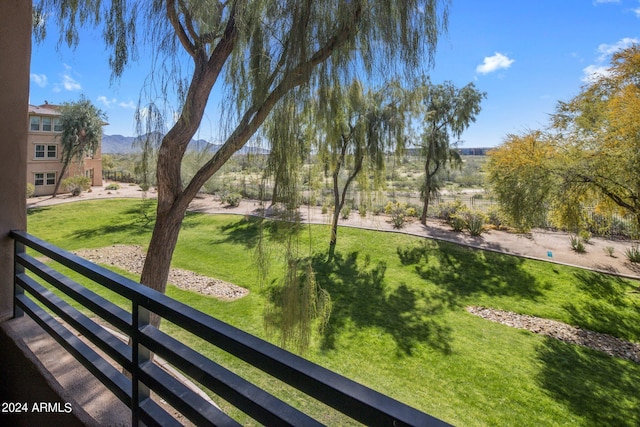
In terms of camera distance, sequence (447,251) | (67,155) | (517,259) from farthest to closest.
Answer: (67,155) → (447,251) → (517,259)

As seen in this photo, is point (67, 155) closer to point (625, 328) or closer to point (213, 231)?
point (213, 231)

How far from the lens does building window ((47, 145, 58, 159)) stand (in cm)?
1666

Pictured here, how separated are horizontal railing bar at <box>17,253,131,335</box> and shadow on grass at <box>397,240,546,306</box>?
22.2 ft

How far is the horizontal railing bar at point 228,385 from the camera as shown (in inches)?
26.1

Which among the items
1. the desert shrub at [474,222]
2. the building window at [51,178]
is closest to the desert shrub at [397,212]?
the desert shrub at [474,222]

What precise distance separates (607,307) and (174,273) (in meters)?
9.63

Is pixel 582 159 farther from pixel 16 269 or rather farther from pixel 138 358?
pixel 16 269

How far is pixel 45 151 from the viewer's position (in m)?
16.5

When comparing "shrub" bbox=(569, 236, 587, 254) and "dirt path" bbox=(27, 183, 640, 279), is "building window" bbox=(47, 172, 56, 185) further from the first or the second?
"shrub" bbox=(569, 236, 587, 254)

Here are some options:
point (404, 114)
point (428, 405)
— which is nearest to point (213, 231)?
point (404, 114)

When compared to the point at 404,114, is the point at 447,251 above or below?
below

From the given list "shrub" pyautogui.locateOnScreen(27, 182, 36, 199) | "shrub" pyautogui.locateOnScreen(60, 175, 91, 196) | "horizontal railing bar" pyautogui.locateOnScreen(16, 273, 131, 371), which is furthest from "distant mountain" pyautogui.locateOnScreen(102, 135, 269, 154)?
"shrub" pyautogui.locateOnScreen(60, 175, 91, 196)

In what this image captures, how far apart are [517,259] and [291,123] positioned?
27.9ft

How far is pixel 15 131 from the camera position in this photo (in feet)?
6.40
